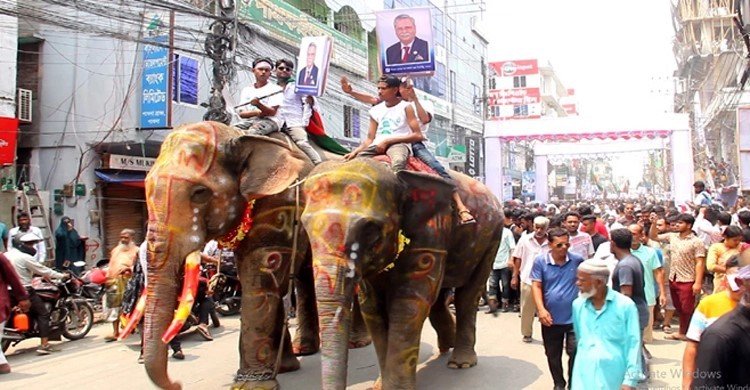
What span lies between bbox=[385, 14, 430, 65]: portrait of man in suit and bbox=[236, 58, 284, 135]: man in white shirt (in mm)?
7733

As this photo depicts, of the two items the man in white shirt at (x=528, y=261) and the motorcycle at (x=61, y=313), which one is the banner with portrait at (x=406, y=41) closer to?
the man in white shirt at (x=528, y=261)

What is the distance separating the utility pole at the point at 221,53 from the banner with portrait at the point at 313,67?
4.68 meters

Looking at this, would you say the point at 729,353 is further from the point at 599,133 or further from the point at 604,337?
the point at 599,133

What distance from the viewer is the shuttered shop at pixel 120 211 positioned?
14.5 metres

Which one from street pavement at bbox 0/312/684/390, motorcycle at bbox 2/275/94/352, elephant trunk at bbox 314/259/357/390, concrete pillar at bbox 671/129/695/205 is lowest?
street pavement at bbox 0/312/684/390

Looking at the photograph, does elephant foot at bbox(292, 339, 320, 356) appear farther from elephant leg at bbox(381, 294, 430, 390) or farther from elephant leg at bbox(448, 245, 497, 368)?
elephant leg at bbox(381, 294, 430, 390)

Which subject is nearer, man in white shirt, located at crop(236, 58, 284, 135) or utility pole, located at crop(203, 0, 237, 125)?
man in white shirt, located at crop(236, 58, 284, 135)

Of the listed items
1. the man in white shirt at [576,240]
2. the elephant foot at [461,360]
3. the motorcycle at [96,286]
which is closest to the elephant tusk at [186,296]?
the elephant foot at [461,360]

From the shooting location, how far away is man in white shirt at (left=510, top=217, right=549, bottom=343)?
24.9 ft

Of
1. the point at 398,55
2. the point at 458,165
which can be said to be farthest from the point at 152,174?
the point at 458,165

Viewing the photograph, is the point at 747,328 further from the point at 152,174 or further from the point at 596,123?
the point at 596,123

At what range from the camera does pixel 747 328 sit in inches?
106

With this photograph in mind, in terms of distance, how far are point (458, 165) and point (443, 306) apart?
79.6ft

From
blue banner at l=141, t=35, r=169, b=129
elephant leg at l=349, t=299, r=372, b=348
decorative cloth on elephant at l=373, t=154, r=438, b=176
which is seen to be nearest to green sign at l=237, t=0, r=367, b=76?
blue banner at l=141, t=35, r=169, b=129
